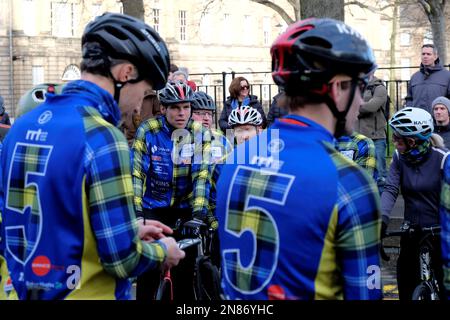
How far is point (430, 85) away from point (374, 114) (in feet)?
3.23

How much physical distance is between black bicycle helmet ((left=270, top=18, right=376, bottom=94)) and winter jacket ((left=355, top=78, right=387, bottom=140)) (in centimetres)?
1037

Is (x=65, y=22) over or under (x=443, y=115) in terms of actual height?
over

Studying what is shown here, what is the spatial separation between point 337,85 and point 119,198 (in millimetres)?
955

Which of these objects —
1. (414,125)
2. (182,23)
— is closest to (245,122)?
(414,125)

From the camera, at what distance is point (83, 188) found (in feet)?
11.1

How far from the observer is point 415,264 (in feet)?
24.8

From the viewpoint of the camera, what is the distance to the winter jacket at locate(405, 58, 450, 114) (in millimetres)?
13148

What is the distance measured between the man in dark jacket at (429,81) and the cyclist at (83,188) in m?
9.96

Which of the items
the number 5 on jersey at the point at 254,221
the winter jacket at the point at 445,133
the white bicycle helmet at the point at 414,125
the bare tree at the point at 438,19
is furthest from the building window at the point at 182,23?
the number 5 on jersey at the point at 254,221

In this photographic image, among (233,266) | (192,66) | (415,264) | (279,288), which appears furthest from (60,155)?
(192,66)

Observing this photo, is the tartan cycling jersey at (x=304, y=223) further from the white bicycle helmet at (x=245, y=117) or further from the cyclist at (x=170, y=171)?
the white bicycle helmet at (x=245, y=117)

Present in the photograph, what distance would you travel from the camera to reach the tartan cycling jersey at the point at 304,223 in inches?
118

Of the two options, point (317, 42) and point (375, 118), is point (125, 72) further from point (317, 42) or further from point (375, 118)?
point (375, 118)
